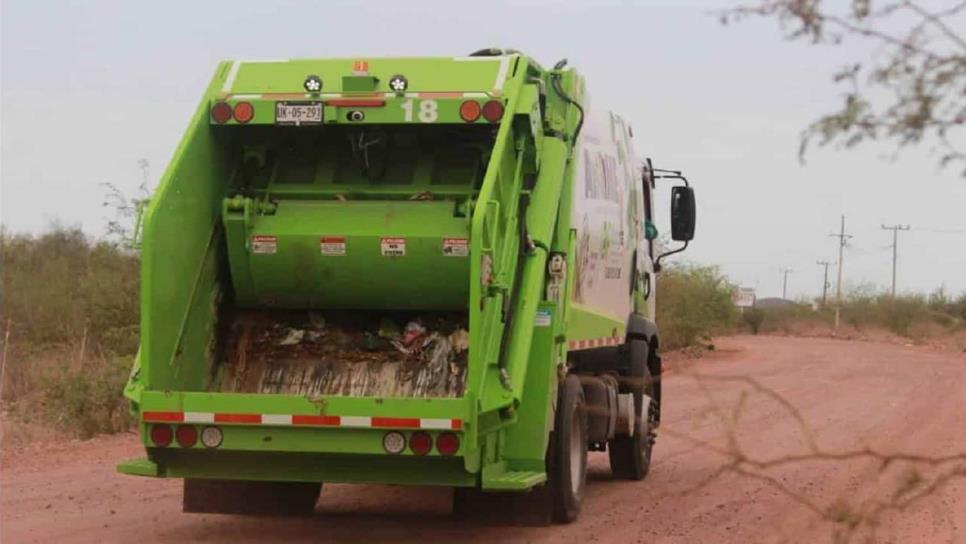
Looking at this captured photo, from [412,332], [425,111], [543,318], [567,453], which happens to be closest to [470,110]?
[425,111]

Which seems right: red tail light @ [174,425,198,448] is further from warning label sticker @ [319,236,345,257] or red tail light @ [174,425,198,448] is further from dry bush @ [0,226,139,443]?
dry bush @ [0,226,139,443]

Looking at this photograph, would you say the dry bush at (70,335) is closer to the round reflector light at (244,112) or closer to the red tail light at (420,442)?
the round reflector light at (244,112)

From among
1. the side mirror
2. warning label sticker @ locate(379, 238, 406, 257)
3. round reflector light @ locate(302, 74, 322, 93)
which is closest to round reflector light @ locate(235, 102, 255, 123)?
round reflector light @ locate(302, 74, 322, 93)

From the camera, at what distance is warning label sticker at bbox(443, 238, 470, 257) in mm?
8625

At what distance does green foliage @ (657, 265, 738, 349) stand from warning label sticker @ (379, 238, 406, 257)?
2671cm

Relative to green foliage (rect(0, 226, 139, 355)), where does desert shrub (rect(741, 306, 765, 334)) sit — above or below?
below

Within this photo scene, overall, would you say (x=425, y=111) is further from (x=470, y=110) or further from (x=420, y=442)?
(x=420, y=442)

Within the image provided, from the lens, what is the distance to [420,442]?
784 cm

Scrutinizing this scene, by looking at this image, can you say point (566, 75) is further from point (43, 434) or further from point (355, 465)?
point (43, 434)

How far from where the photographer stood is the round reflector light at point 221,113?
8.80 meters

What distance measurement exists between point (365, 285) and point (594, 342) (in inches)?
84.7

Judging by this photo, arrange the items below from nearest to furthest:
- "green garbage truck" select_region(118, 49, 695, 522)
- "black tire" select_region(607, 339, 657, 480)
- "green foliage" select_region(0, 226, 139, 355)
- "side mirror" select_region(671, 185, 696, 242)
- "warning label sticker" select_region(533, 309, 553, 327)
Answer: "green garbage truck" select_region(118, 49, 695, 522)
"warning label sticker" select_region(533, 309, 553, 327)
"black tire" select_region(607, 339, 657, 480)
"side mirror" select_region(671, 185, 696, 242)
"green foliage" select_region(0, 226, 139, 355)

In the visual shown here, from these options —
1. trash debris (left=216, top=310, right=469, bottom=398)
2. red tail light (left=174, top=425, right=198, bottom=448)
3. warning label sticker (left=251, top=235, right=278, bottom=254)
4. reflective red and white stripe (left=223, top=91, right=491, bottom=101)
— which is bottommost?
red tail light (left=174, top=425, right=198, bottom=448)

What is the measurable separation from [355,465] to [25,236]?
23.7 m
